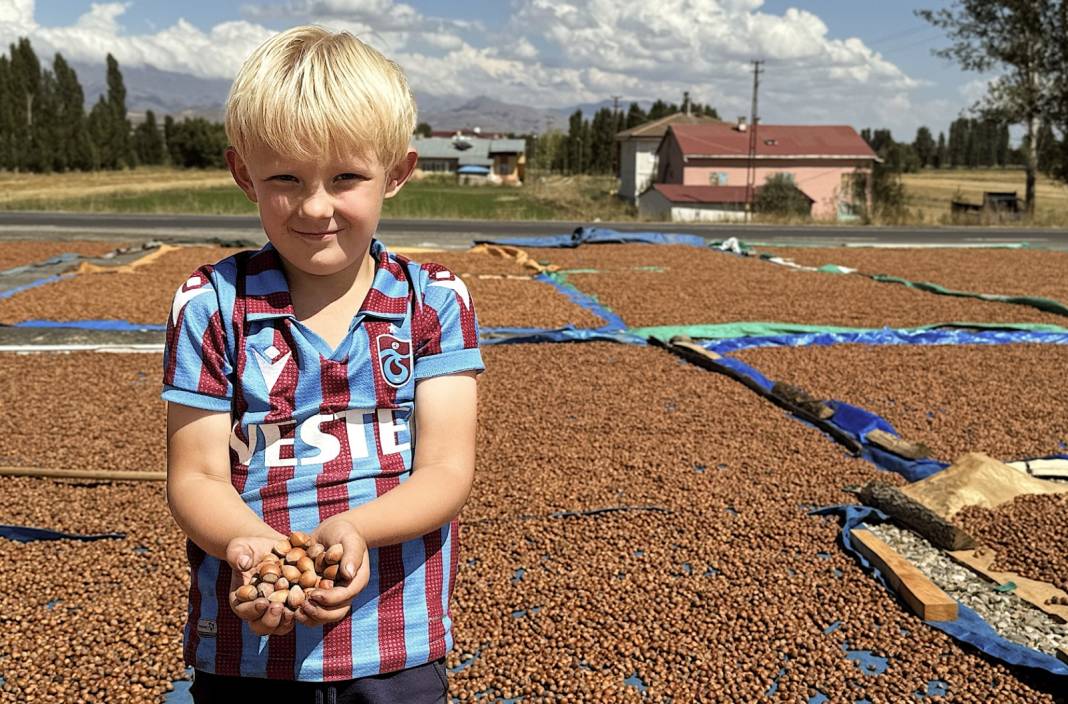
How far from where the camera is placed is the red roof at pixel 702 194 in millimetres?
34438

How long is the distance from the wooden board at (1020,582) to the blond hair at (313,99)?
3243mm

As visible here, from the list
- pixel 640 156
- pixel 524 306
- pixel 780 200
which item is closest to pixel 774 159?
pixel 780 200

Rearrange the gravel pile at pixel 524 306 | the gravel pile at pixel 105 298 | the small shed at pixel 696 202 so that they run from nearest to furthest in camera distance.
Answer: the gravel pile at pixel 105 298 → the gravel pile at pixel 524 306 → the small shed at pixel 696 202

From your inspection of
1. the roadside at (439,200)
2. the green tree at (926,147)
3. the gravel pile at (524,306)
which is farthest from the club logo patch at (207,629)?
the green tree at (926,147)

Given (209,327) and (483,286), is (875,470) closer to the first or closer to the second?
(209,327)

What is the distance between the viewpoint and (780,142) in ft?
130

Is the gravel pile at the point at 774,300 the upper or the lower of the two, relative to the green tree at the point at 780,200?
lower

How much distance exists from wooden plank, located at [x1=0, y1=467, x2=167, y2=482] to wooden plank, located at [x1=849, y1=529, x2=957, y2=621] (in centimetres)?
331

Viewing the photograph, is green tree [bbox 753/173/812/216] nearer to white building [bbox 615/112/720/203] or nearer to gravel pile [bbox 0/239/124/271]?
white building [bbox 615/112/720/203]

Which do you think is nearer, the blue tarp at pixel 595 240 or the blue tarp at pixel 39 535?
the blue tarp at pixel 39 535

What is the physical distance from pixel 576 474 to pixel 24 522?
2620 mm

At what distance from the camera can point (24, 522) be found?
13.1 ft

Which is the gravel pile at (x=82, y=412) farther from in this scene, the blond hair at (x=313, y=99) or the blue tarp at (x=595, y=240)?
the blue tarp at (x=595, y=240)

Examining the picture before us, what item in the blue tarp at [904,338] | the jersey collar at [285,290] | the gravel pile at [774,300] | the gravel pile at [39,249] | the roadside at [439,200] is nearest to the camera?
the jersey collar at [285,290]
